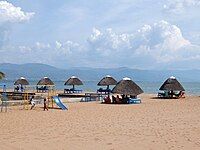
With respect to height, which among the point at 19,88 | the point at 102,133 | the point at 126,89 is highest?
the point at 19,88

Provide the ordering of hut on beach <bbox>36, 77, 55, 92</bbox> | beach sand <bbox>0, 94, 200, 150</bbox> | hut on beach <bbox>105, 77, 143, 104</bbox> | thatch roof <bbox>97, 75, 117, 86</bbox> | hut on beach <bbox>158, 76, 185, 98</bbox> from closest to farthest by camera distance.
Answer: beach sand <bbox>0, 94, 200, 150</bbox>
hut on beach <bbox>105, 77, 143, 104</bbox>
hut on beach <bbox>158, 76, 185, 98</bbox>
thatch roof <bbox>97, 75, 117, 86</bbox>
hut on beach <bbox>36, 77, 55, 92</bbox>

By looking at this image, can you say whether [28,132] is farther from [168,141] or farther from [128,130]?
[168,141]

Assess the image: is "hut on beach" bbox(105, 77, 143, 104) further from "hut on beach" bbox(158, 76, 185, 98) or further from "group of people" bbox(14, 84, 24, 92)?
"group of people" bbox(14, 84, 24, 92)

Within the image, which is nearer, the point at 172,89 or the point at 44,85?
the point at 172,89

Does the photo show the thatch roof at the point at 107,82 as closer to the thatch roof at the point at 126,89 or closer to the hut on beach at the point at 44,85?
the hut on beach at the point at 44,85

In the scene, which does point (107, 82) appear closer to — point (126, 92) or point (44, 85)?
point (44, 85)

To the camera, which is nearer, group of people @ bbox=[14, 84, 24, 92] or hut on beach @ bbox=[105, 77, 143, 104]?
hut on beach @ bbox=[105, 77, 143, 104]

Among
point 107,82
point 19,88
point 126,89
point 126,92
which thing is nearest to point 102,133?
point 126,92

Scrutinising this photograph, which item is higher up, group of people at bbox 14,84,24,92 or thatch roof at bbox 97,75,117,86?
thatch roof at bbox 97,75,117,86

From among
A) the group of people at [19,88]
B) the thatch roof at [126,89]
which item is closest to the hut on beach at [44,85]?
the group of people at [19,88]

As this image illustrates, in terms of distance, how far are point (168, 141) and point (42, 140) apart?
9.48 ft

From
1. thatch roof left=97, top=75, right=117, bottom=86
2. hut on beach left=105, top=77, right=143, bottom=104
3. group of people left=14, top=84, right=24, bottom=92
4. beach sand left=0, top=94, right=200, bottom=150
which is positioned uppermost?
thatch roof left=97, top=75, right=117, bottom=86

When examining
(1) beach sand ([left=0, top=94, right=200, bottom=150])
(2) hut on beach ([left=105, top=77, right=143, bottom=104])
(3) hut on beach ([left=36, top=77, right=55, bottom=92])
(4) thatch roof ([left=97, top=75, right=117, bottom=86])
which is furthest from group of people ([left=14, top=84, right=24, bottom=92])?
(1) beach sand ([left=0, top=94, right=200, bottom=150])

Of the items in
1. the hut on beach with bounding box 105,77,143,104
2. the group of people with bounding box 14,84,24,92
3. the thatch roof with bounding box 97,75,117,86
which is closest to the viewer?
the hut on beach with bounding box 105,77,143,104
